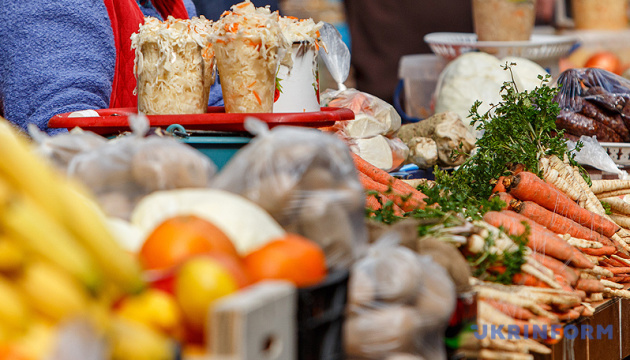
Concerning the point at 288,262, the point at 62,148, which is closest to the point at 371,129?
the point at 62,148

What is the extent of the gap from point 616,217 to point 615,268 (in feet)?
1.54

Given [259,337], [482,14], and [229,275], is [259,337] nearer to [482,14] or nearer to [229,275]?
[229,275]

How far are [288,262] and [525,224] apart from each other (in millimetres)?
1121

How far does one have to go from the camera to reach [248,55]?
6.18ft

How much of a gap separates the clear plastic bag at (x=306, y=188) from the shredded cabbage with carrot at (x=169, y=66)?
34.2 inches

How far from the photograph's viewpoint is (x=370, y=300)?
1.05m

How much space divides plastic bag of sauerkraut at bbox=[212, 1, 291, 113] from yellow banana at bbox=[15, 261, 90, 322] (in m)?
1.17

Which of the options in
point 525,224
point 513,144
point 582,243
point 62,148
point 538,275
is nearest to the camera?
point 62,148

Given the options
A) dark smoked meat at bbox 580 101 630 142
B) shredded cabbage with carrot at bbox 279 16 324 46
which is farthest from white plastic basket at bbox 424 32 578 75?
shredded cabbage with carrot at bbox 279 16 324 46

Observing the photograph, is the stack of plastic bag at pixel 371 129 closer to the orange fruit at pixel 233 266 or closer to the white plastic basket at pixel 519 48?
the white plastic basket at pixel 519 48

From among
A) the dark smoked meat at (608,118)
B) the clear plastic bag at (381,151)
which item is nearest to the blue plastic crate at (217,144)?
the clear plastic bag at (381,151)

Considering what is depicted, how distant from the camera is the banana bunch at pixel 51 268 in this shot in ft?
2.52

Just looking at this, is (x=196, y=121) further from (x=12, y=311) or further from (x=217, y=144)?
(x=12, y=311)

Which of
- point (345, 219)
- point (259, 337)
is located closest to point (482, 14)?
point (345, 219)
